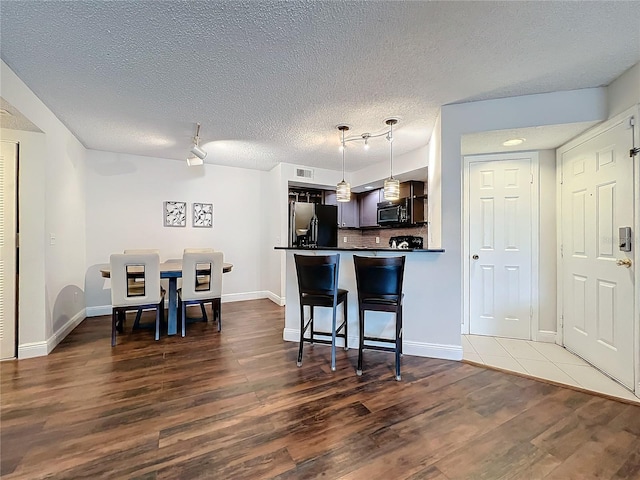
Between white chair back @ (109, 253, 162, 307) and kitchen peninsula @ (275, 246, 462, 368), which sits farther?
white chair back @ (109, 253, 162, 307)

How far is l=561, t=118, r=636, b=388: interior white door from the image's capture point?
2.14 meters

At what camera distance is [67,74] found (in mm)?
2148

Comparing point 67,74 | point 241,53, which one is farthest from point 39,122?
point 241,53

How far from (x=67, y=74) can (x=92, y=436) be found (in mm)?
2612

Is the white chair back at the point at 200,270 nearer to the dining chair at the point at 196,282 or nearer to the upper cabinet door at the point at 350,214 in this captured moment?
the dining chair at the point at 196,282

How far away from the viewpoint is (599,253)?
2.39m

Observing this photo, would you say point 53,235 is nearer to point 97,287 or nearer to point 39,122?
point 39,122

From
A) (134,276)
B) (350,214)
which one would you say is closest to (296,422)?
(134,276)

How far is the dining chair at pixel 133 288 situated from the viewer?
3037 millimetres

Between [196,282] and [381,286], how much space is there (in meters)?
2.44

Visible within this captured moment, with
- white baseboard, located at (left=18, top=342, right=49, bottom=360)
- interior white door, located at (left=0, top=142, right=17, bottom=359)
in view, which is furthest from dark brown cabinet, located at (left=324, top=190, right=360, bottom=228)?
white baseboard, located at (left=18, top=342, right=49, bottom=360)

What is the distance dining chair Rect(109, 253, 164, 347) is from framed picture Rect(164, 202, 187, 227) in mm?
1433

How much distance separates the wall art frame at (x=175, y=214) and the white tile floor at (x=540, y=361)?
453 cm

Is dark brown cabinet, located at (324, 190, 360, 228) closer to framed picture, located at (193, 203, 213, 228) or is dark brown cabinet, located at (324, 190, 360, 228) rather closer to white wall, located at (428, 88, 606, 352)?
framed picture, located at (193, 203, 213, 228)
